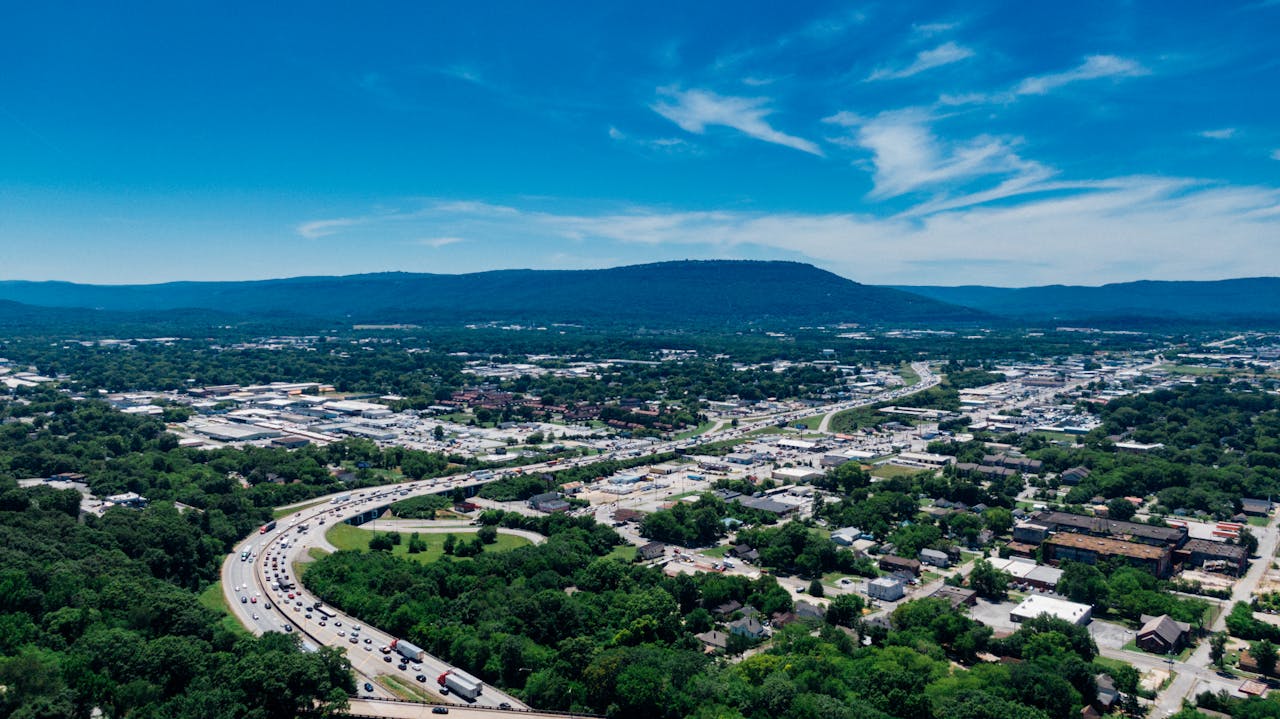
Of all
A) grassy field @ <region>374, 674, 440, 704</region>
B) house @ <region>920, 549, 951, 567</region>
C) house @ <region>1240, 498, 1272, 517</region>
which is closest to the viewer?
grassy field @ <region>374, 674, 440, 704</region>

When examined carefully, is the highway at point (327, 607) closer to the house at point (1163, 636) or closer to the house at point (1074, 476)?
the house at point (1163, 636)

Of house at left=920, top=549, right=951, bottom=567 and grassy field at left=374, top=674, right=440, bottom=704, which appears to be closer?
grassy field at left=374, top=674, right=440, bottom=704

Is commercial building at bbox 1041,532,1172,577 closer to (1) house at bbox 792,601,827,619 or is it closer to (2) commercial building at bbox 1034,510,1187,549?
(2) commercial building at bbox 1034,510,1187,549

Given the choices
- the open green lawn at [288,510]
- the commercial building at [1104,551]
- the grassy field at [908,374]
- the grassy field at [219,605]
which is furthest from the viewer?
the grassy field at [908,374]

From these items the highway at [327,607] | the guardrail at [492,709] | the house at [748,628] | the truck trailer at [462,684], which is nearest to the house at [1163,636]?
the house at [748,628]

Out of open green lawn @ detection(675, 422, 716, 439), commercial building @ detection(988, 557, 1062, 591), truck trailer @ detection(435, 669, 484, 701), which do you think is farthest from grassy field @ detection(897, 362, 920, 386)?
truck trailer @ detection(435, 669, 484, 701)

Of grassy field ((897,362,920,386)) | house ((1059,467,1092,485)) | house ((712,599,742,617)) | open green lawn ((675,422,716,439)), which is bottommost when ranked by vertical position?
open green lawn ((675,422,716,439))
